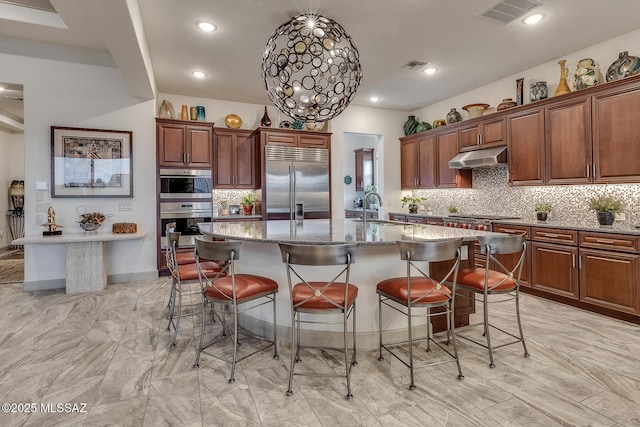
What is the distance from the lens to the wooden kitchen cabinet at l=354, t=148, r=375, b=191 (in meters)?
8.38

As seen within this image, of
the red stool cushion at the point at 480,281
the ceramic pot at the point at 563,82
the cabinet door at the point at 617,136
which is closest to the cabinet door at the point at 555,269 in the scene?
the cabinet door at the point at 617,136

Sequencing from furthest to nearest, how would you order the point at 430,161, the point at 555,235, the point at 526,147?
the point at 430,161 < the point at 526,147 < the point at 555,235

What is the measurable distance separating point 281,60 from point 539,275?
3.88 m

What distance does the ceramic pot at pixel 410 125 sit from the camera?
22.7 feet

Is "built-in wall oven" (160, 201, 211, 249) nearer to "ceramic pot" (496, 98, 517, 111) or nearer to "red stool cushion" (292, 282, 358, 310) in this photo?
"red stool cushion" (292, 282, 358, 310)

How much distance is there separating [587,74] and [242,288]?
4.57m

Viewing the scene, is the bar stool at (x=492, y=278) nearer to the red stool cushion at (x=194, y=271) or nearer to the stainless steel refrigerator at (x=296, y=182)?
the red stool cushion at (x=194, y=271)

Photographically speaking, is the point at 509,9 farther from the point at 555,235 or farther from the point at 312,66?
the point at 555,235

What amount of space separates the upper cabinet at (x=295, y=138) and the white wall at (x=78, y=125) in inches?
72.5

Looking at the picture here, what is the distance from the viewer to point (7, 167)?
7.89m

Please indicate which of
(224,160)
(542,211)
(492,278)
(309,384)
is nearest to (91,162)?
(224,160)

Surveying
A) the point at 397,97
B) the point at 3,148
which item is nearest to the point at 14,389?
the point at 397,97

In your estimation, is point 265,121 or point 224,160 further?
point 265,121

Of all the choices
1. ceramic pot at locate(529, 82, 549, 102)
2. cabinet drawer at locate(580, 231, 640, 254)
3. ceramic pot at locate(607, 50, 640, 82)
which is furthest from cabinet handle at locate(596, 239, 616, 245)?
ceramic pot at locate(529, 82, 549, 102)
